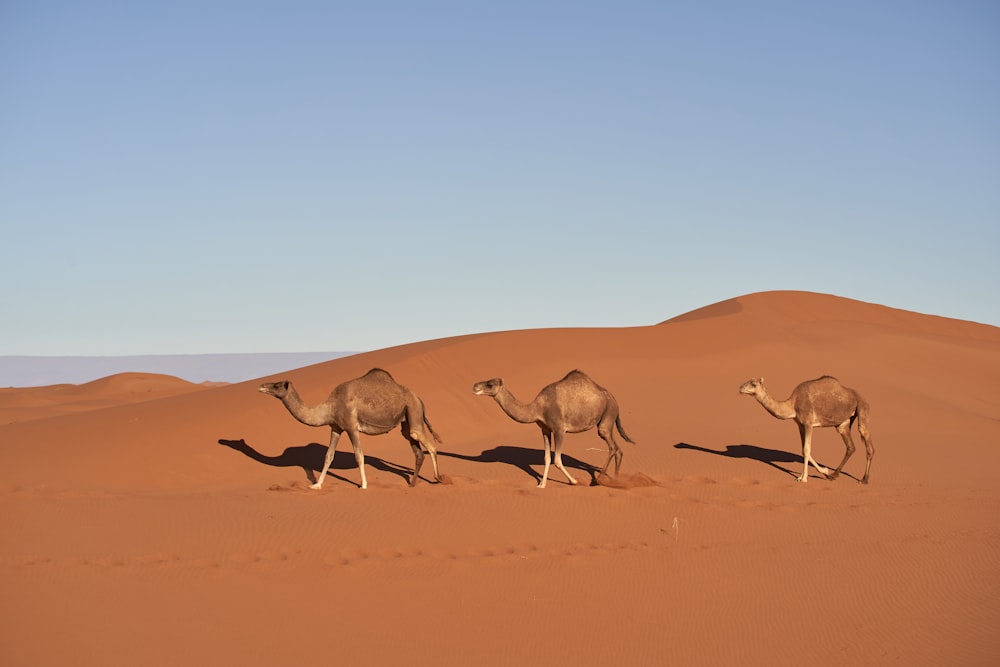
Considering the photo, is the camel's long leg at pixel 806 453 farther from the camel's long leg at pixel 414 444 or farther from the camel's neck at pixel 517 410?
the camel's long leg at pixel 414 444

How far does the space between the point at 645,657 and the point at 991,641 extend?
3466mm

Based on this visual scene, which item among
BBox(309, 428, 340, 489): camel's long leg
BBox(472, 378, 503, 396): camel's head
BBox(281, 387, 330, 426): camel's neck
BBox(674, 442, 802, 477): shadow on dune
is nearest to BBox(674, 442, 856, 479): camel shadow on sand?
BBox(674, 442, 802, 477): shadow on dune

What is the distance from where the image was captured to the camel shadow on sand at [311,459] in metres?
18.8

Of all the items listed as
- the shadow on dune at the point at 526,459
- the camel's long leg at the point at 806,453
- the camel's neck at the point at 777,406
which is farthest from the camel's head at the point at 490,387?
the camel's long leg at the point at 806,453

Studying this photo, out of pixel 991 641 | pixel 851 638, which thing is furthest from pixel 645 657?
pixel 991 641

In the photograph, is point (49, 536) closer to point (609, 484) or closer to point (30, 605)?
point (30, 605)

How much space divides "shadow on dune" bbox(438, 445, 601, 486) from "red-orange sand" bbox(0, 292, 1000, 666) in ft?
0.44

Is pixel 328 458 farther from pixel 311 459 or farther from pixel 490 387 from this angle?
pixel 311 459

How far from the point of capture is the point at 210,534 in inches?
506

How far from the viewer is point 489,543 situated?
12.9 metres

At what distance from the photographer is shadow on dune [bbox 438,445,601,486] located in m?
18.7

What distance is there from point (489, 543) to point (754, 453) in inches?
394

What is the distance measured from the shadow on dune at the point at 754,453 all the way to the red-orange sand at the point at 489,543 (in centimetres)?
9

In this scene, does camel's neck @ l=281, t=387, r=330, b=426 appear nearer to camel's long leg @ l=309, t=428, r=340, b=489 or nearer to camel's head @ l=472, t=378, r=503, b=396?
camel's long leg @ l=309, t=428, r=340, b=489
